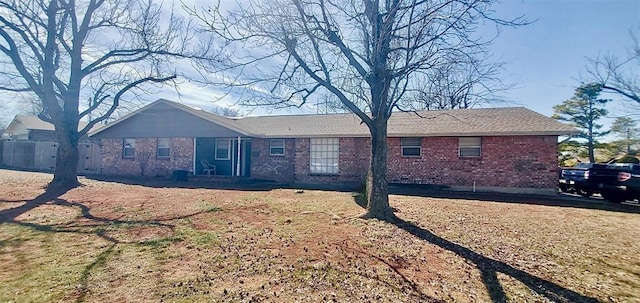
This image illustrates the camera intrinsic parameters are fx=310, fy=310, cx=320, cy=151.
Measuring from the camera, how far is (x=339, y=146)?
1605 cm

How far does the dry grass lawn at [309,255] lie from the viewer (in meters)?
3.96

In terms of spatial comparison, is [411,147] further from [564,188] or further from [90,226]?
[90,226]

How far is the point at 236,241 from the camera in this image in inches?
234

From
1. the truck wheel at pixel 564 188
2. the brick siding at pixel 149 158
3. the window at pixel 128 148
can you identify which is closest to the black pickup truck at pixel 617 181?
the truck wheel at pixel 564 188

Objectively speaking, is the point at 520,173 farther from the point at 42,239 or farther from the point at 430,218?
the point at 42,239

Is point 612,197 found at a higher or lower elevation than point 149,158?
lower

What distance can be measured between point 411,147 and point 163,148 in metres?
14.5

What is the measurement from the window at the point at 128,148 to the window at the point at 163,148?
2.22 metres

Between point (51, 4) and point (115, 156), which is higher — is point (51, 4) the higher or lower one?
the higher one

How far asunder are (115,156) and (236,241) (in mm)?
18365

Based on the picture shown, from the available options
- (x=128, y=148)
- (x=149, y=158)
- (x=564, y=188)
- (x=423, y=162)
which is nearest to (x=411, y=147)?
(x=423, y=162)

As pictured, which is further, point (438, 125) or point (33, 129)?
point (33, 129)

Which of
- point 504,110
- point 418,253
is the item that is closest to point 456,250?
point 418,253

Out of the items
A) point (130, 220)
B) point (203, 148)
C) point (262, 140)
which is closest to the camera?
point (130, 220)
